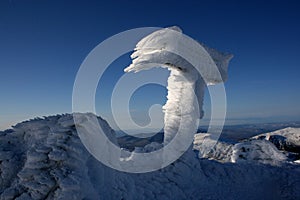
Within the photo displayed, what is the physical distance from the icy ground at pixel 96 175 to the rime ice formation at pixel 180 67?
3.87ft

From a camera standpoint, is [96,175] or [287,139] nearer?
[96,175]

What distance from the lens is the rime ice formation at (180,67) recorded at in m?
7.12

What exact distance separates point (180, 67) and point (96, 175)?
13.8 feet

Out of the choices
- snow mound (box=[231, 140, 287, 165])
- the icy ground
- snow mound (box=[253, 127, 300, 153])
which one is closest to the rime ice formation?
the icy ground

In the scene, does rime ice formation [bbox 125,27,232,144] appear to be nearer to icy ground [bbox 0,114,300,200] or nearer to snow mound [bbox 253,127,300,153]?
icy ground [bbox 0,114,300,200]

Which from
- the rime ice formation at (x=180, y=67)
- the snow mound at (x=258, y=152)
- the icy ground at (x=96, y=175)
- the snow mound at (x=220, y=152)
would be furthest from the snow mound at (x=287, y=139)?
the rime ice formation at (x=180, y=67)

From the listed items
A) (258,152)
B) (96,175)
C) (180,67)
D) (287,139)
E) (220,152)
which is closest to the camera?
(96,175)

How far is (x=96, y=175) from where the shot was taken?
474 centimetres

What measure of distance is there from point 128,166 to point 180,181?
5.10 feet

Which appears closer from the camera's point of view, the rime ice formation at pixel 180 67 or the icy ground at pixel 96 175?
the icy ground at pixel 96 175

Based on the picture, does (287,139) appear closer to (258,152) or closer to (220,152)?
(220,152)

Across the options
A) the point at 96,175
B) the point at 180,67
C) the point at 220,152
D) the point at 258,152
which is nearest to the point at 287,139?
the point at 220,152

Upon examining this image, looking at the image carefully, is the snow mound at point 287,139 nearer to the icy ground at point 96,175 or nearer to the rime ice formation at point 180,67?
the icy ground at point 96,175

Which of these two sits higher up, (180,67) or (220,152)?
(180,67)
